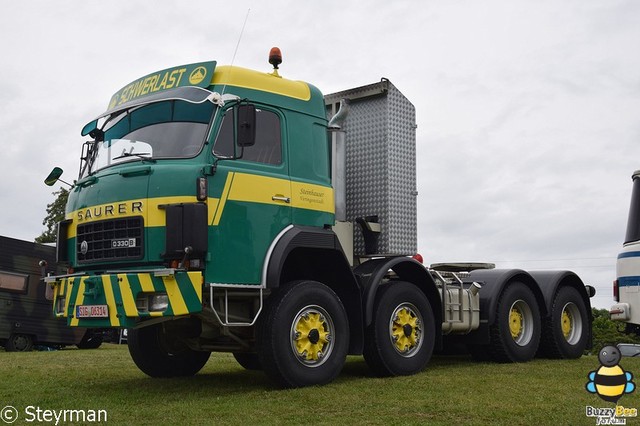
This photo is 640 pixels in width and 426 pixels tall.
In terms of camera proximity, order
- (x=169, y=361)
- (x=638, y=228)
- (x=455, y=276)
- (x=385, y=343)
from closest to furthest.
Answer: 1. (x=385, y=343)
2. (x=169, y=361)
3. (x=455, y=276)
4. (x=638, y=228)

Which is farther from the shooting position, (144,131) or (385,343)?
(385,343)

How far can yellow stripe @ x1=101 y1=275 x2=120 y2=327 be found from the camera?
7.59m

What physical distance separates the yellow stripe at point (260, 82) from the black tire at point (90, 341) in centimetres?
1649

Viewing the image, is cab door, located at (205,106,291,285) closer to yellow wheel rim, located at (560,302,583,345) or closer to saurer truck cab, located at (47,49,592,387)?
saurer truck cab, located at (47,49,592,387)

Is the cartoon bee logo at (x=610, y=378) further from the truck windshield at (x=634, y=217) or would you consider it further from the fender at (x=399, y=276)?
the truck windshield at (x=634, y=217)

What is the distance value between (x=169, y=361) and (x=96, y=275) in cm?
260

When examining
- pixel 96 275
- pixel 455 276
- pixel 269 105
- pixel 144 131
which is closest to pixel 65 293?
pixel 96 275

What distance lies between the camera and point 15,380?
9.73 metres

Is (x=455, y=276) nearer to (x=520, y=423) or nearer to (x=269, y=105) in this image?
(x=269, y=105)

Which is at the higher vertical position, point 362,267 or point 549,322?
point 362,267

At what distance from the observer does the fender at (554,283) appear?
1207cm

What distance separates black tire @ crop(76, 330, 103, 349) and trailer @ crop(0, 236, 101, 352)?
1.92 feet

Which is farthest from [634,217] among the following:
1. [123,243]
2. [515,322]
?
[123,243]

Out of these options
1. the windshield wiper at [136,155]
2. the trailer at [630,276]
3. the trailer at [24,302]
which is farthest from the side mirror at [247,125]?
the trailer at [24,302]
